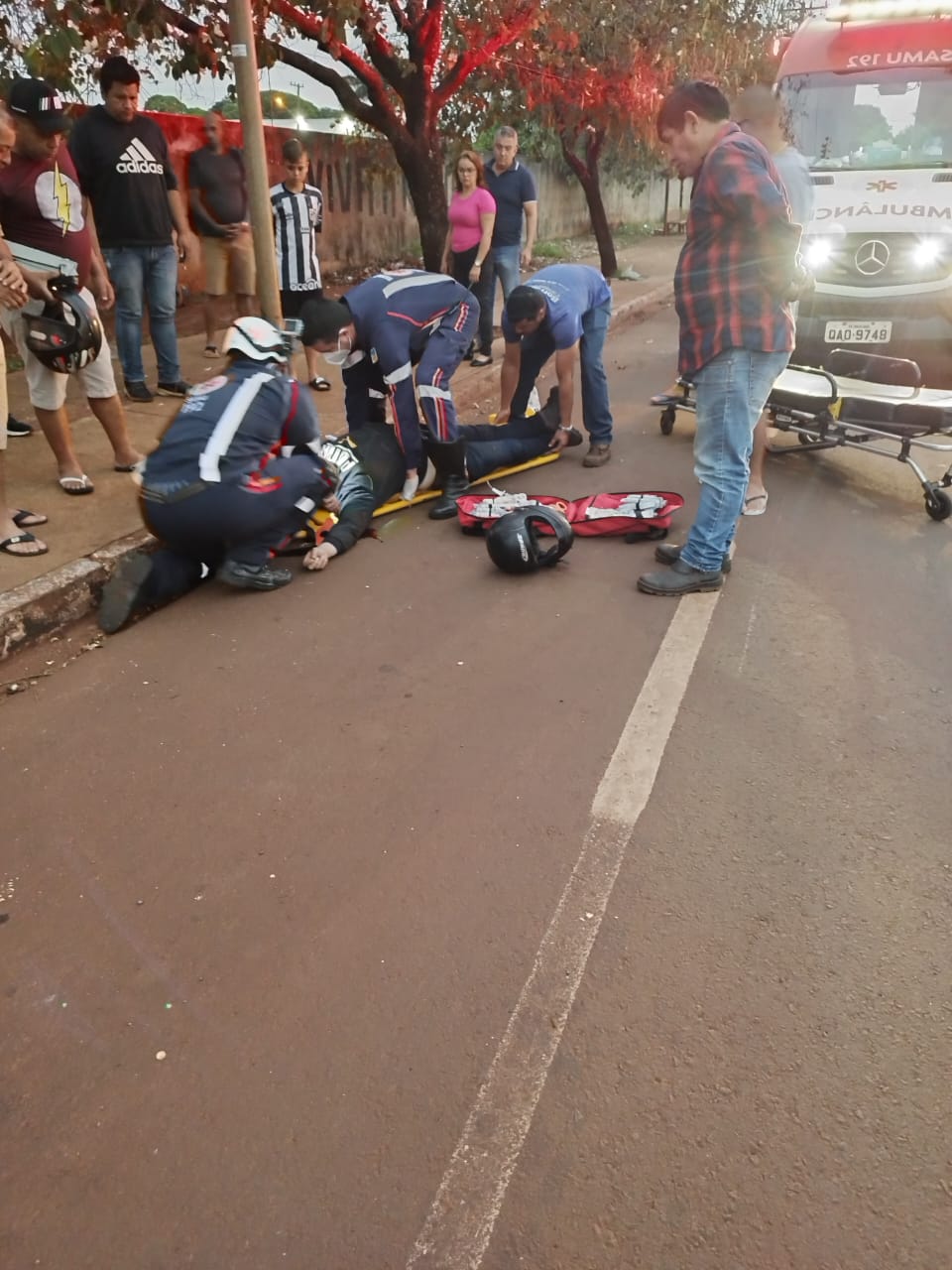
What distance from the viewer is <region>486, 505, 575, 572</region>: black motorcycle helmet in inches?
173

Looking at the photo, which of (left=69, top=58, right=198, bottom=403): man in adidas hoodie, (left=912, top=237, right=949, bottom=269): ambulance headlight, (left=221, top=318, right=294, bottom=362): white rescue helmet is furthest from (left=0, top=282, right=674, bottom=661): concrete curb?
(left=912, top=237, right=949, bottom=269): ambulance headlight

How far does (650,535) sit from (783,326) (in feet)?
4.42

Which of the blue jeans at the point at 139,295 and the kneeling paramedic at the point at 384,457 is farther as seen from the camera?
the blue jeans at the point at 139,295

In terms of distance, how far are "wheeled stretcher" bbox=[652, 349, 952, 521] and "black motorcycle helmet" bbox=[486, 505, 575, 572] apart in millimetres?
1301

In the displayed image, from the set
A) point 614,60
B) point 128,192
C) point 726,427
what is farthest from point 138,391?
point 614,60

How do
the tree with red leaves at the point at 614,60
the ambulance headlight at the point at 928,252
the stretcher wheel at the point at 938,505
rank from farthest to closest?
the tree with red leaves at the point at 614,60 → the ambulance headlight at the point at 928,252 → the stretcher wheel at the point at 938,505

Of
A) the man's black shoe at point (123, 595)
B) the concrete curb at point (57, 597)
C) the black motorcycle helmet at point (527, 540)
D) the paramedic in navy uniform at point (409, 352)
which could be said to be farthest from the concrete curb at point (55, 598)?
the black motorcycle helmet at point (527, 540)

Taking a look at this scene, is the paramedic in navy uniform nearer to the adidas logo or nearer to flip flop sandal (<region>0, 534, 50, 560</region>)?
flip flop sandal (<region>0, 534, 50, 560</region>)

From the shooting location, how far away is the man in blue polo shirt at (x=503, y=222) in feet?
27.8

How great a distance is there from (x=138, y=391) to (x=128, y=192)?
125 cm

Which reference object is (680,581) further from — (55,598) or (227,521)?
(55,598)

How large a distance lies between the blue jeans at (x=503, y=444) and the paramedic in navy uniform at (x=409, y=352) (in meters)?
0.20

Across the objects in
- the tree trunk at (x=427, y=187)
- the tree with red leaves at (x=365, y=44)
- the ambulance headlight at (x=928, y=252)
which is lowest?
the ambulance headlight at (x=928, y=252)

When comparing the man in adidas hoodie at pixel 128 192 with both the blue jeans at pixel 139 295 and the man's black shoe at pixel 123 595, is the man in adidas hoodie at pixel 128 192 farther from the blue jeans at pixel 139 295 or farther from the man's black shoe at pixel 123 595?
the man's black shoe at pixel 123 595
